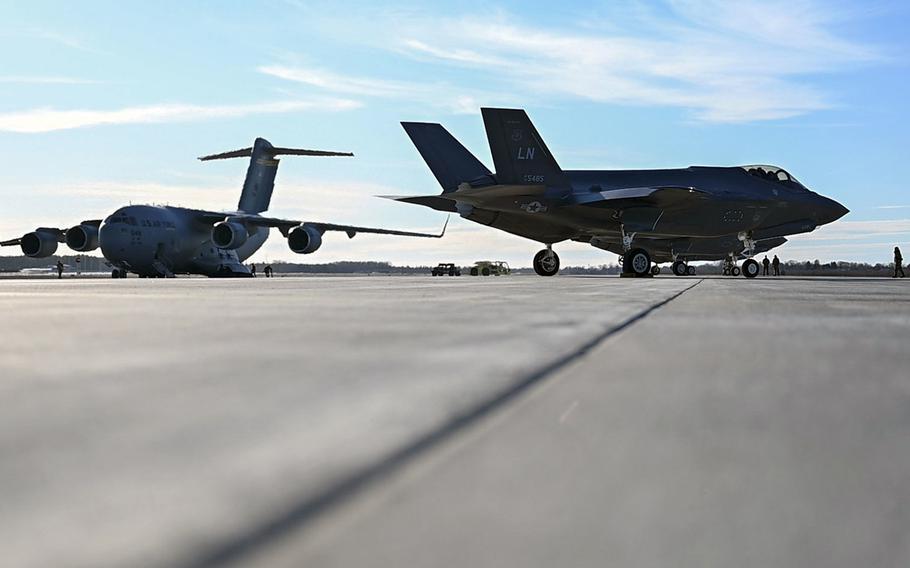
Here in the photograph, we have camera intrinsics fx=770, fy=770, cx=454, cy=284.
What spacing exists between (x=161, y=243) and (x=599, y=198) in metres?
15.4

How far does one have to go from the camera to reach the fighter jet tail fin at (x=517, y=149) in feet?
62.2

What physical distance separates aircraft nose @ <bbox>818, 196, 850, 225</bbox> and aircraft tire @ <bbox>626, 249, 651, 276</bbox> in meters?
6.16

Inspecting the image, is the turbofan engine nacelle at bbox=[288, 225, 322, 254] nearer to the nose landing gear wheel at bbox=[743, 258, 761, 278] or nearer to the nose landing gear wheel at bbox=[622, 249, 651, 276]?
the nose landing gear wheel at bbox=[622, 249, 651, 276]

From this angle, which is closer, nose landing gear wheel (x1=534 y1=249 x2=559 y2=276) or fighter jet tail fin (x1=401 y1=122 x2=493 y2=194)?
fighter jet tail fin (x1=401 y1=122 x2=493 y2=194)

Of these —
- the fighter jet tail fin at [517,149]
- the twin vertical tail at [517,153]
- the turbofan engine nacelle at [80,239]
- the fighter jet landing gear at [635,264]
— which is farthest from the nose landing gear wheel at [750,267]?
the turbofan engine nacelle at [80,239]

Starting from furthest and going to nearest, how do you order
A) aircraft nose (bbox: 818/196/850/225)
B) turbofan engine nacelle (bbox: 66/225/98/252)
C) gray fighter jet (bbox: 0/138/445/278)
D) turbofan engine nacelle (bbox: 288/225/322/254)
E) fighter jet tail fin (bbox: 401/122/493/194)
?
turbofan engine nacelle (bbox: 288/225/322/254) < turbofan engine nacelle (bbox: 66/225/98/252) < gray fighter jet (bbox: 0/138/445/278) < aircraft nose (bbox: 818/196/850/225) < fighter jet tail fin (bbox: 401/122/493/194)

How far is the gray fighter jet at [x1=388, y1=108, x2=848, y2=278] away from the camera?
19.1 meters

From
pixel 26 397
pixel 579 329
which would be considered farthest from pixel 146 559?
pixel 579 329

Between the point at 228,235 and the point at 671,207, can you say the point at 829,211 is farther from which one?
the point at 228,235

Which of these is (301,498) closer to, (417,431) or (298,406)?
(417,431)

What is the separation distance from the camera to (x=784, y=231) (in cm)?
2188

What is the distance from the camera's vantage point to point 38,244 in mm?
27656

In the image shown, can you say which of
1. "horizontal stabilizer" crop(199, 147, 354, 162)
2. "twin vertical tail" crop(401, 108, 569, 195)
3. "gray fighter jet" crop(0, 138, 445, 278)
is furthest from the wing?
"twin vertical tail" crop(401, 108, 569, 195)

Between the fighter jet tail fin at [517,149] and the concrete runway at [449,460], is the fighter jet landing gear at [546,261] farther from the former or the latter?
the concrete runway at [449,460]
